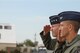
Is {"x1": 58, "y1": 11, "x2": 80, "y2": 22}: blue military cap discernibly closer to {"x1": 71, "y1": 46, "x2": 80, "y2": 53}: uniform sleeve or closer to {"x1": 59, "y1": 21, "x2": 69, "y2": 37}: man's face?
{"x1": 59, "y1": 21, "x2": 69, "y2": 37}: man's face

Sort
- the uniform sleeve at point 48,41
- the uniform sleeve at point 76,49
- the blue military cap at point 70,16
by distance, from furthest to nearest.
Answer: the uniform sleeve at point 48,41
the blue military cap at point 70,16
the uniform sleeve at point 76,49

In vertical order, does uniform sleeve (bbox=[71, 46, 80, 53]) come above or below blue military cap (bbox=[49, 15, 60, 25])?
below

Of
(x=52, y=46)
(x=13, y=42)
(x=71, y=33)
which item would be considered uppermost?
(x=71, y=33)

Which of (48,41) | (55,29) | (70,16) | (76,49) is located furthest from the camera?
(48,41)

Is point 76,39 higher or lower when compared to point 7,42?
higher

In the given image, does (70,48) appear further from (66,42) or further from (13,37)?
(13,37)

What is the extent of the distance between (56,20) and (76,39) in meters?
0.40

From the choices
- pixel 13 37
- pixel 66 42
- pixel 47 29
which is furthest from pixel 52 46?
pixel 13 37

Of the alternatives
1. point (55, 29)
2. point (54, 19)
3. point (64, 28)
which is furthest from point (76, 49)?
point (54, 19)

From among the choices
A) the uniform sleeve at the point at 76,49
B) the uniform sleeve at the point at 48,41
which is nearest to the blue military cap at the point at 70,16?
the uniform sleeve at the point at 76,49

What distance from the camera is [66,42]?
4.25 meters

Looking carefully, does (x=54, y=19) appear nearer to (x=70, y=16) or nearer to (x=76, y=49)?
(x=70, y=16)

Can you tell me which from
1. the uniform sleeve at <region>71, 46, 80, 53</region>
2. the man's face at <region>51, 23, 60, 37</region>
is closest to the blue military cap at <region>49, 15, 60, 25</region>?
the man's face at <region>51, 23, 60, 37</region>

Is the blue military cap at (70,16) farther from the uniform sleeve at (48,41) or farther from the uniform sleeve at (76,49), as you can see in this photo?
the uniform sleeve at (48,41)
